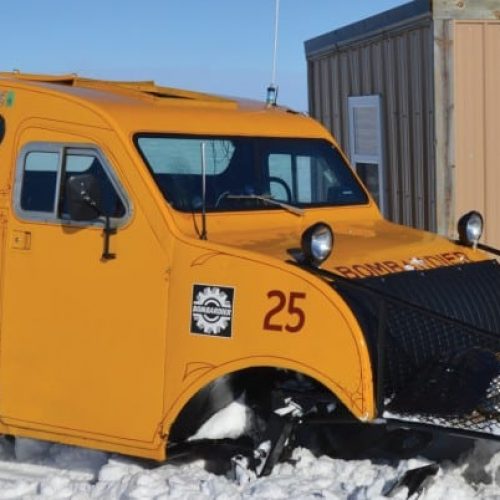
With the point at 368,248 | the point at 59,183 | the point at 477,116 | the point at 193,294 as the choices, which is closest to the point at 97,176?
the point at 59,183

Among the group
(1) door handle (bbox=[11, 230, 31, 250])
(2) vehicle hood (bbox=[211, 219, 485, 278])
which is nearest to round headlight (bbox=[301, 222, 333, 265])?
(2) vehicle hood (bbox=[211, 219, 485, 278])

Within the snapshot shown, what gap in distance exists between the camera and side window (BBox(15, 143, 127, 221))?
17.7 ft

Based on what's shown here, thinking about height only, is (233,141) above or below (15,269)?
above

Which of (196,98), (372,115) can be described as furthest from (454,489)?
(372,115)

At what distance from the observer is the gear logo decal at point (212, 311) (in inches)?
193

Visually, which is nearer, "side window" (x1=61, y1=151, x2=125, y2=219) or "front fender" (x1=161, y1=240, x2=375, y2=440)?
"front fender" (x1=161, y1=240, x2=375, y2=440)

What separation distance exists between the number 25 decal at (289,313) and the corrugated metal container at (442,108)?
4640 mm

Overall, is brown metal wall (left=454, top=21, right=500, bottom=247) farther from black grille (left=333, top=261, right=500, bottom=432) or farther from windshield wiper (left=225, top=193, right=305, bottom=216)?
black grille (left=333, top=261, right=500, bottom=432)

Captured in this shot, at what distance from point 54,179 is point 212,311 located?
1.29 metres

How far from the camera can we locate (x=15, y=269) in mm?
5566

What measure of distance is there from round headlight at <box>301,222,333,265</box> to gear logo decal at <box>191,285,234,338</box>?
402 millimetres

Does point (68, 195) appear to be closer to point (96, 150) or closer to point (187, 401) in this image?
point (96, 150)

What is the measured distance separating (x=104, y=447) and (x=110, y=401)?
25 cm

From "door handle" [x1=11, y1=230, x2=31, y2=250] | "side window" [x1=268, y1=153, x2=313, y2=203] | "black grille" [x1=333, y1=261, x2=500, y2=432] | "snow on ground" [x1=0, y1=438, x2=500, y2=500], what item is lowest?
"snow on ground" [x1=0, y1=438, x2=500, y2=500]
